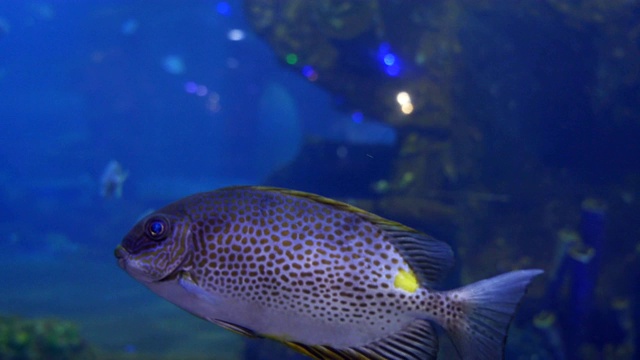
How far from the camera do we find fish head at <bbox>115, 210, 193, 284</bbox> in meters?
1.19

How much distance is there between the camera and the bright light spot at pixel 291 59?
8.86m

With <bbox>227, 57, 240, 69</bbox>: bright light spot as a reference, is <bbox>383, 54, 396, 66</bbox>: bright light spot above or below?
below

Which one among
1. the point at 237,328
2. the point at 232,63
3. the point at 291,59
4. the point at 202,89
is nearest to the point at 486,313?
the point at 237,328

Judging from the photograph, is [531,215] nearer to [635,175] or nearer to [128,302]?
[635,175]

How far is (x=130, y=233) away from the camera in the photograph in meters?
1.26

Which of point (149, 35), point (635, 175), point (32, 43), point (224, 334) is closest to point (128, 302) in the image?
point (224, 334)

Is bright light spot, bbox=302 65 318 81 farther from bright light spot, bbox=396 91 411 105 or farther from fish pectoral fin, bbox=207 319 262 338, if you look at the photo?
fish pectoral fin, bbox=207 319 262 338

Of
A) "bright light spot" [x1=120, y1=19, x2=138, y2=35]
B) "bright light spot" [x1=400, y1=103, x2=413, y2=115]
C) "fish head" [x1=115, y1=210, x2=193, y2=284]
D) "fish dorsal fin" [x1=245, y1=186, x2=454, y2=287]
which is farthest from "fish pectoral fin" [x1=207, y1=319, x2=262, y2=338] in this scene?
"bright light spot" [x1=120, y1=19, x2=138, y2=35]

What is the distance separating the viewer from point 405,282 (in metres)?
1.22

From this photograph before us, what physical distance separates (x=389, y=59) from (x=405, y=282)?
7378mm

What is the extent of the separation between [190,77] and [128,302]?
1551 inches

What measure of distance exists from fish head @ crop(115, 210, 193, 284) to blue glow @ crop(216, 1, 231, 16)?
74.9ft

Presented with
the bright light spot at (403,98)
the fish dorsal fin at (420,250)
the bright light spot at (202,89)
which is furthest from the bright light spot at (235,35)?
the fish dorsal fin at (420,250)

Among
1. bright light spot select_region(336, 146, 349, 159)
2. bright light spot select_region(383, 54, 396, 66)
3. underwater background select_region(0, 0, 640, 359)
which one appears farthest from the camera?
bright light spot select_region(336, 146, 349, 159)
